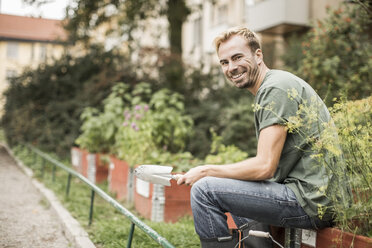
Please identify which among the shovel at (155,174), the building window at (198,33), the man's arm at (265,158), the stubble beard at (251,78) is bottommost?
the shovel at (155,174)

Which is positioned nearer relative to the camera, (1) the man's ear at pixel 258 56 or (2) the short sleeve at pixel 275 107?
(2) the short sleeve at pixel 275 107

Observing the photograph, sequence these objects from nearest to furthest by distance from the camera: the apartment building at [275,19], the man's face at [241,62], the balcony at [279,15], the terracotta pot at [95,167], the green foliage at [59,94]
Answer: the man's face at [241,62] < the terracotta pot at [95,167] < the green foliage at [59,94] < the apartment building at [275,19] < the balcony at [279,15]

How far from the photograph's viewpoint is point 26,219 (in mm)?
5176

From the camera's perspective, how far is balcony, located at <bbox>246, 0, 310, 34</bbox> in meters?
13.4

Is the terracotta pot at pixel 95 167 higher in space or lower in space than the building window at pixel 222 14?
lower

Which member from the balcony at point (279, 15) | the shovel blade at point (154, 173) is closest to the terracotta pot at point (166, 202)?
the shovel blade at point (154, 173)

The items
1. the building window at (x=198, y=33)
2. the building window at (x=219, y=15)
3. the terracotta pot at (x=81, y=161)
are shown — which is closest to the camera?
the terracotta pot at (x=81, y=161)

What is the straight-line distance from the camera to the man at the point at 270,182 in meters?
2.30

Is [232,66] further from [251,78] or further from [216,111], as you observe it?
[216,111]

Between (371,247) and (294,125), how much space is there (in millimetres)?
753

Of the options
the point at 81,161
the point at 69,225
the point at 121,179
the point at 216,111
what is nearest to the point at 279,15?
the point at 216,111

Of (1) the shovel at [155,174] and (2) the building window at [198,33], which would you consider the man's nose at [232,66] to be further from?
(2) the building window at [198,33]

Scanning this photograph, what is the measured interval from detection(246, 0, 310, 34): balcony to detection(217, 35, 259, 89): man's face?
11105 mm

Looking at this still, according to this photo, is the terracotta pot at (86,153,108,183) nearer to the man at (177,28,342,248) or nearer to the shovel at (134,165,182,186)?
the shovel at (134,165,182,186)
